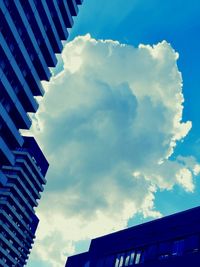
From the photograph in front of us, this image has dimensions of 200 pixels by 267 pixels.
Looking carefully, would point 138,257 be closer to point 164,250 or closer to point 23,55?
point 164,250

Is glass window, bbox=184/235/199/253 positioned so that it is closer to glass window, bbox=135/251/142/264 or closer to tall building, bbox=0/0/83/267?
glass window, bbox=135/251/142/264

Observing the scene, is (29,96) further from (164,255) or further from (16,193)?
(16,193)

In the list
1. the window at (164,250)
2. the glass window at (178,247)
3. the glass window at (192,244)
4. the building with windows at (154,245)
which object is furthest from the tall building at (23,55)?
the glass window at (192,244)

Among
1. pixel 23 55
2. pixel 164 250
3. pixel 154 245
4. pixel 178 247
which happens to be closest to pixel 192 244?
pixel 178 247

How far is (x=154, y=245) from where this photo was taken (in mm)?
34438

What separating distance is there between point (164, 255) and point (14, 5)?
31543 mm

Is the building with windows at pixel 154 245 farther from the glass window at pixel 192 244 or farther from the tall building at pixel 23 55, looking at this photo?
the tall building at pixel 23 55

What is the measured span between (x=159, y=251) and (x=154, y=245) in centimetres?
113

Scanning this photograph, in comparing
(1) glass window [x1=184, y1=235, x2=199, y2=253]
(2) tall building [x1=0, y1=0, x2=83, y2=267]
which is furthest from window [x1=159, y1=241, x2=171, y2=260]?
(2) tall building [x1=0, y1=0, x2=83, y2=267]

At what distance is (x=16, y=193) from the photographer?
105m

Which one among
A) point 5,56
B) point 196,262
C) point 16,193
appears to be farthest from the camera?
point 16,193

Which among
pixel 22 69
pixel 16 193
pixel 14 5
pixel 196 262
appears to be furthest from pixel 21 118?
pixel 16 193

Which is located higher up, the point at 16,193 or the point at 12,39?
the point at 16,193

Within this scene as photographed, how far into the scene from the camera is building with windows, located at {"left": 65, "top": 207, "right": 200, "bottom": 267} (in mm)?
30656
